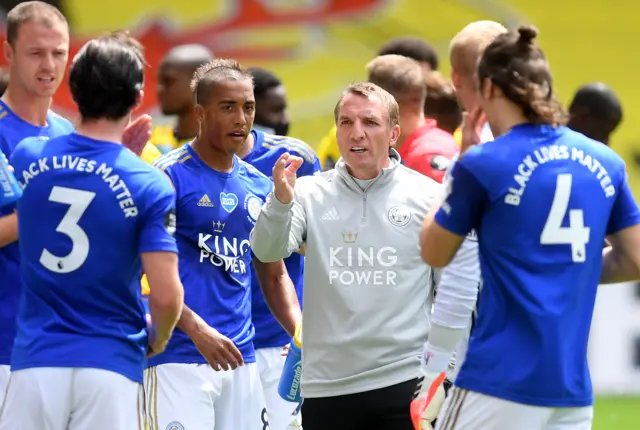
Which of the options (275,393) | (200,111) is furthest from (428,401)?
(275,393)

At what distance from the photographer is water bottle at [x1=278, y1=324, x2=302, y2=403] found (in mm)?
6074

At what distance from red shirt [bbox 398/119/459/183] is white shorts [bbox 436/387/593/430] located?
2.60 meters

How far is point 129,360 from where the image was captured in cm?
467

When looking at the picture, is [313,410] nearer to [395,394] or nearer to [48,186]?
[395,394]

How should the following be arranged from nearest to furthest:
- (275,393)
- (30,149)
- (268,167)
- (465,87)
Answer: (30,149)
(465,87)
(268,167)
(275,393)

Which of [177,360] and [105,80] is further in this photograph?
[177,360]

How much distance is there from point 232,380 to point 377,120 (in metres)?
1.28

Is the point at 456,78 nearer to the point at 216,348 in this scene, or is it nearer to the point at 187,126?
the point at 216,348

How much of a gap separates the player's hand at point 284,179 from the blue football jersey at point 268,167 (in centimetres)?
147

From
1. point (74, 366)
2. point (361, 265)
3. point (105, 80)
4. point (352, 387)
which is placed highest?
point (105, 80)

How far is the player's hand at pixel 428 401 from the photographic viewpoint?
4.92 m

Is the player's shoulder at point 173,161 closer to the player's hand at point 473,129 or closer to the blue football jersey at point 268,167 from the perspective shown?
the blue football jersey at point 268,167

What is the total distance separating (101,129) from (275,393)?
269cm

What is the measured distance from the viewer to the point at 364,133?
583 centimetres
